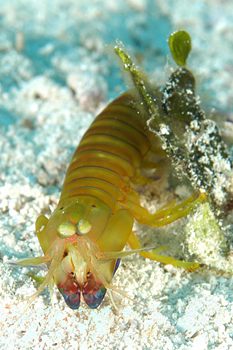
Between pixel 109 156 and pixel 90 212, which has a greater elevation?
pixel 109 156

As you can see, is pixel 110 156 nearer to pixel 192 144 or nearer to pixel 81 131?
pixel 192 144

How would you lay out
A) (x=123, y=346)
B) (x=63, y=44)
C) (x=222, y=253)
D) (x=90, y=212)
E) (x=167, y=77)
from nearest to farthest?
(x=123, y=346) → (x=90, y=212) → (x=222, y=253) → (x=167, y=77) → (x=63, y=44)

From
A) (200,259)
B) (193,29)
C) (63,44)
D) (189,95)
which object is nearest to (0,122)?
(63,44)

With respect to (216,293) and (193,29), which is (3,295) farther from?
(193,29)

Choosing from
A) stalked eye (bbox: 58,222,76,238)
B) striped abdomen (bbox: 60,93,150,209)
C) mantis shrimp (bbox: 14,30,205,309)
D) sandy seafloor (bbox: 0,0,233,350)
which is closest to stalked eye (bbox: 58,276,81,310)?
mantis shrimp (bbox: 14,30,205,309)

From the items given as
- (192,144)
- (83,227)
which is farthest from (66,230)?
(192,144)

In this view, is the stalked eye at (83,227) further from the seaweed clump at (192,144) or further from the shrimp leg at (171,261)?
the seaweed clump at (192,144)

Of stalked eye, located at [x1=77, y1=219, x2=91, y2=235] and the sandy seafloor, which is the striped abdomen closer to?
stalked eye, located at [x1=77, y1=219, x2=91, y2=235]
